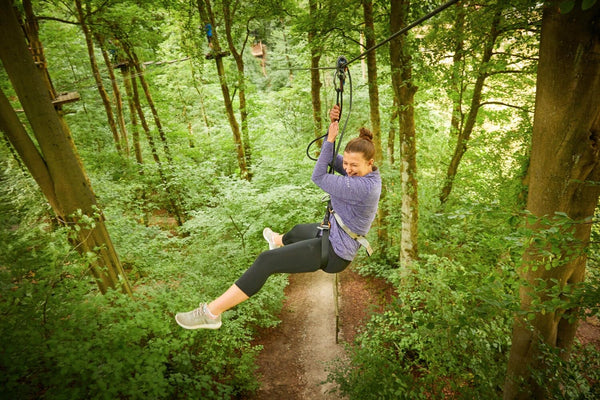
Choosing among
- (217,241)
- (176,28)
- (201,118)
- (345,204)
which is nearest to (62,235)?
(345,204)

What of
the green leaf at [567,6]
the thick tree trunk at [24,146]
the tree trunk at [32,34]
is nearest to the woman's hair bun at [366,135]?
the green leaf at [567,6]

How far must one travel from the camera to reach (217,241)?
22.3 feet

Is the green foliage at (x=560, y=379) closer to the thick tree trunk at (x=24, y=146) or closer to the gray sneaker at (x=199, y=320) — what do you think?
the gray sneaker at (x=199, y=320)

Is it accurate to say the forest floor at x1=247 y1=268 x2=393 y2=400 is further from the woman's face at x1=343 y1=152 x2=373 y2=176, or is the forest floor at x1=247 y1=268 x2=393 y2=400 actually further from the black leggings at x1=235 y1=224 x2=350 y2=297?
the woman's face at x1=343 y1=152 x2=373 y2=176

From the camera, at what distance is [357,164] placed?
2682 millimetres

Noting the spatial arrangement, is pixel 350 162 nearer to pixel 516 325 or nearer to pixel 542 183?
pixel 542 183

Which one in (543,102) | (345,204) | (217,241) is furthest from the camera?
(217,241)

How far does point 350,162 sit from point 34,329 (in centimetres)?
294

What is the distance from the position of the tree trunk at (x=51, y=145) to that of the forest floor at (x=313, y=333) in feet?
12.4

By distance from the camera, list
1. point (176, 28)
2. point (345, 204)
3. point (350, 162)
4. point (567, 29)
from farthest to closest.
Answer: point (176, 28), point (345, 204), point (350, 162), point (567, 29)

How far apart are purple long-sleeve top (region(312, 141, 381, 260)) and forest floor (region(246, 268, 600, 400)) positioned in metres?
2.57

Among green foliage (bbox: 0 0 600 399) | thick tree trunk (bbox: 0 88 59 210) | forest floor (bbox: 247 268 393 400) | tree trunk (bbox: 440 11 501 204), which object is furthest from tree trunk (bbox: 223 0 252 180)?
tree trunk (bbox: 440 11 501 204)

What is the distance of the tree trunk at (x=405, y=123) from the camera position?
451cm

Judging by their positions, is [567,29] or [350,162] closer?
[567,29]
